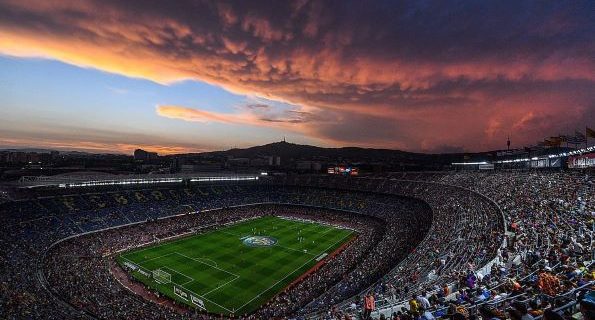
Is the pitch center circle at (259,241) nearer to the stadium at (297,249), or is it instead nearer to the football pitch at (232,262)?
the football pitch at (232,262)

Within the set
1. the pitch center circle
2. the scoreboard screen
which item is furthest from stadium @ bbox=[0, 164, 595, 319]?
the scoreboard screen

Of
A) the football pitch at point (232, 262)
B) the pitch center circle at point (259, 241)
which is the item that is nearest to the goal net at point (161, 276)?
the football pitch at point (232, 262)

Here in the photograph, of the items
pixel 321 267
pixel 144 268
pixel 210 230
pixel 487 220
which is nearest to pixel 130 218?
pixel 210 230

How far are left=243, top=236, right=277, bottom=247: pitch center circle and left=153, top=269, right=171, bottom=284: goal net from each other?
14.3 metres

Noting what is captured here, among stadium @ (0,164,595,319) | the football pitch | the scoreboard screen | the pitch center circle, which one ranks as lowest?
the football pitch

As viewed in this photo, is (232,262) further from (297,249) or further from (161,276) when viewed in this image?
(297,249)

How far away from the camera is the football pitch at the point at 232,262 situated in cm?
3303

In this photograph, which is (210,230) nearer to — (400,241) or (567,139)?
(400,241)

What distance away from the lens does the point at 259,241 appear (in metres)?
51.2

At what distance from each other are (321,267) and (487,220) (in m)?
19.2

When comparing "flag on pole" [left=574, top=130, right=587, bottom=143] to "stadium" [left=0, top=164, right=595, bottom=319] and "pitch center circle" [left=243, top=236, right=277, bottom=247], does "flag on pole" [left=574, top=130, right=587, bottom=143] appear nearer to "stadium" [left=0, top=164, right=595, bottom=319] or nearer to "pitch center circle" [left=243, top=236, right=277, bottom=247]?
"stadium" [left=0, top=164, right=595, bottom=319]

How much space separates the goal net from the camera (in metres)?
35.7

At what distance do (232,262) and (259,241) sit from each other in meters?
9.42

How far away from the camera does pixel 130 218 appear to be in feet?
176
